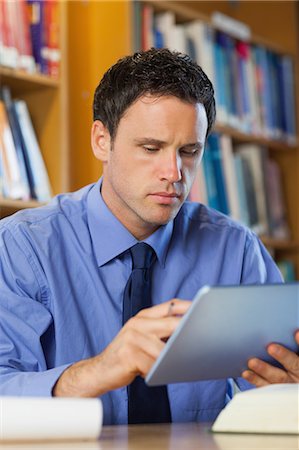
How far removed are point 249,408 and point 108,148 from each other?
32.5 inches

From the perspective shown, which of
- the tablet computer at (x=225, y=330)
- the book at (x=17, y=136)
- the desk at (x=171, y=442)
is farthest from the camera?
the book at (x=17, y=136)

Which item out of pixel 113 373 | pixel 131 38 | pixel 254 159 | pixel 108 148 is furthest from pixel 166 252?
pixel 254 159

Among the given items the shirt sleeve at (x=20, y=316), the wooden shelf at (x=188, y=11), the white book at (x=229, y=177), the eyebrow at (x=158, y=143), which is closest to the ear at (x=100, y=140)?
the eyebrow at (x=158, y=143)

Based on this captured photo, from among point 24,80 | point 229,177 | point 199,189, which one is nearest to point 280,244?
point 229,177

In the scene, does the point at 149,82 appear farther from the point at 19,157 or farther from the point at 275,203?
the point at 275,203

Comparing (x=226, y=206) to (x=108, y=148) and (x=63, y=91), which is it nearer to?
(x=63, y=91)

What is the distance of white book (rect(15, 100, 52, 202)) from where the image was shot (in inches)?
104

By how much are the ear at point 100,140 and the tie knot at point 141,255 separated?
0.22 metres

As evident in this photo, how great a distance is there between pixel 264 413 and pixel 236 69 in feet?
8.29

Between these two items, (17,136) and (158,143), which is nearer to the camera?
(158,143)

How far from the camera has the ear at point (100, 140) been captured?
70.2 inches

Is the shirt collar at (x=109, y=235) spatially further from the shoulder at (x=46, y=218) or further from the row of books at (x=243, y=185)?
the row of books at (x=243, y=185)

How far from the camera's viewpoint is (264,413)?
3.49 feet

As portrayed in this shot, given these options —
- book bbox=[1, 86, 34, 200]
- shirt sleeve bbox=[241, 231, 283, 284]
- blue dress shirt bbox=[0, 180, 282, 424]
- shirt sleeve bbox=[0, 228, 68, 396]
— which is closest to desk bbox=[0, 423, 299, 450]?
shirt sleeve bbox=[0, 228, 68, 396]
